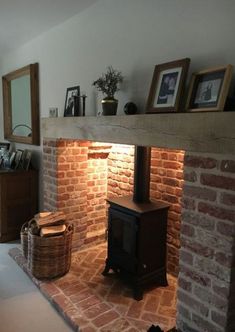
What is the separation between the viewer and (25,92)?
151 inches

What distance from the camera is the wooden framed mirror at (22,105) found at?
358 centimetres

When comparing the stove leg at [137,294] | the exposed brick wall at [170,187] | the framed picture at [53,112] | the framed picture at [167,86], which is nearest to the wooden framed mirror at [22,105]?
the framed picture at [53,112]

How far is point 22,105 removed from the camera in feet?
13.1

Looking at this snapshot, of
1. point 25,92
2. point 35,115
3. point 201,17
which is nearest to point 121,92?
point 201,17

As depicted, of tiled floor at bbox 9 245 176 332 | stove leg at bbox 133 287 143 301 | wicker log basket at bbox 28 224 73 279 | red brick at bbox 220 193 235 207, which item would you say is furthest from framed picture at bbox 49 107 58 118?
red brick at bbox 220 193 235 207

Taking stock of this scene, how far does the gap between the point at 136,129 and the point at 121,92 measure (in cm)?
53

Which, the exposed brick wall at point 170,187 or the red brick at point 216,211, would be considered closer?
the red brick at point 216,211

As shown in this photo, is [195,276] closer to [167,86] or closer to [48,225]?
[167,86]

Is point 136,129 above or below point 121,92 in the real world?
below

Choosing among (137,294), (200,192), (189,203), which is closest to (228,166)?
(200,192)

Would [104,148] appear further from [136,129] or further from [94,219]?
[136,129]

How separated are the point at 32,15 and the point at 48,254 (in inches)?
89.9

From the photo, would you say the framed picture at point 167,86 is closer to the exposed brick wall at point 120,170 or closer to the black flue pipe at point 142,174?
the black flue pipe at point 142,174

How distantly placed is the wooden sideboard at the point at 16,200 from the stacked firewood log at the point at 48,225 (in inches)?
35.3
